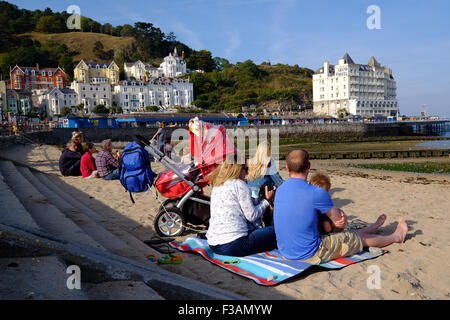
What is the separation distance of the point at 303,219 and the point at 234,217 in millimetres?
854

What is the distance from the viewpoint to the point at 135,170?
671 centimetres

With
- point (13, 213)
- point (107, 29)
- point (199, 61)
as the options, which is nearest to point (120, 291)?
point (13, 213)

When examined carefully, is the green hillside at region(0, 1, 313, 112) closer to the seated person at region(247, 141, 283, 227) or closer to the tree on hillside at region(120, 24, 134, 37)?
the tree on hillside at region(120, 24, 134, 37)

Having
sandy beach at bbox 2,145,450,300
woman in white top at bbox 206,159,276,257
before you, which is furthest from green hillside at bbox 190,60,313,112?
woman in white top at bbox 206,159,276,257

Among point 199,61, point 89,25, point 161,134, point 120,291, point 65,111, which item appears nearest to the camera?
point 120,291

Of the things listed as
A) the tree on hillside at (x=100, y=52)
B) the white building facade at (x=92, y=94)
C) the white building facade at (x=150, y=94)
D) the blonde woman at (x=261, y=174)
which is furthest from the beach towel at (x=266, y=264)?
the tree on hillside at (x=100, y=52)

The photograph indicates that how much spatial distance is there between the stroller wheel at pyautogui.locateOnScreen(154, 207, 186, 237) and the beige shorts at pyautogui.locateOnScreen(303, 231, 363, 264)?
8.01 ft

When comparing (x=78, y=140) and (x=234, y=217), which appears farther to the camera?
(x=78, y=140)

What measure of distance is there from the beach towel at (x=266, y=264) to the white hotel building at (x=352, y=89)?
103341mm

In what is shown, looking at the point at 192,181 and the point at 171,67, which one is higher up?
the point at 171,67

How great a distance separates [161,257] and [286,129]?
181 feet

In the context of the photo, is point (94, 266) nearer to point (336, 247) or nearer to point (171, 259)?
point (171, 259)

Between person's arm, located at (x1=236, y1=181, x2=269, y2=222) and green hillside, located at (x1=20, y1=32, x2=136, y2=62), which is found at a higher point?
green hillside, located at (x1=20, y1=32, x2=136, y2=62)

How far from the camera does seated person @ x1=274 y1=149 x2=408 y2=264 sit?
393 centimetres
